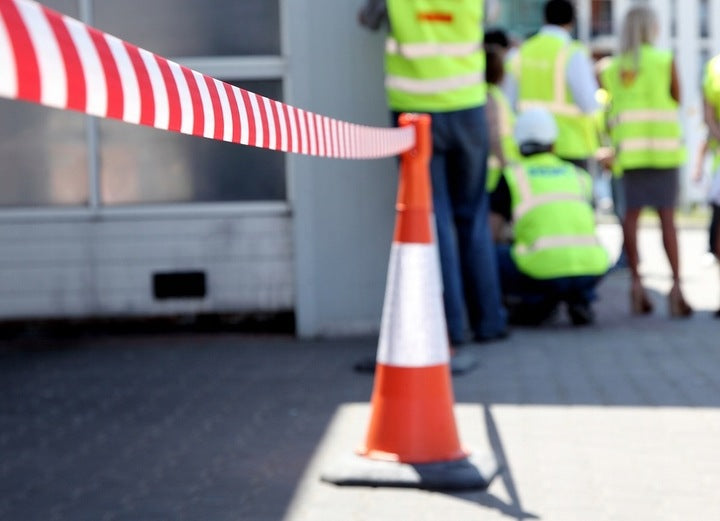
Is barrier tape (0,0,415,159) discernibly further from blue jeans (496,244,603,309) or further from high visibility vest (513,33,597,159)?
high visibility vest (513,33,597,159)

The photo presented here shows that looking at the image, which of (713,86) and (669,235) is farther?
(713,86)

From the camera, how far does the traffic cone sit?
15.5 ft

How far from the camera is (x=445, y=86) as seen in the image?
7746 mm

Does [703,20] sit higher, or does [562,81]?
[703,20]

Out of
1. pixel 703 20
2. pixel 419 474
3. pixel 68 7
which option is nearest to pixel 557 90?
pixel 68 7

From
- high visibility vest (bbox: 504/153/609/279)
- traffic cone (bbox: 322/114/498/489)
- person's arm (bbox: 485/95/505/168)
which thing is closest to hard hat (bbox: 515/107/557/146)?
high visibility vest (bbox: 504/153/609/279)

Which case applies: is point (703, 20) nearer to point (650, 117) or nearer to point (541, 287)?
point (650, 117)

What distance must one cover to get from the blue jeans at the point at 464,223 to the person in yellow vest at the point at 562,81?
215 centimetres

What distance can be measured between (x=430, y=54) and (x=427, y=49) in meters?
0.03

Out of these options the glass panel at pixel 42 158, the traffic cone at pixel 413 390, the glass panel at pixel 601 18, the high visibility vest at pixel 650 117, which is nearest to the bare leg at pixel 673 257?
the high visibility vest at pixel 650 117

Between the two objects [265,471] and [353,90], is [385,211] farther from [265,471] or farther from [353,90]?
[265,471]

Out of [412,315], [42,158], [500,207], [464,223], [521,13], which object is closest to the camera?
[412,315]

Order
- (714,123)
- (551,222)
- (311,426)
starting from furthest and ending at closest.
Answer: (714,123), (551,222), (311,426)

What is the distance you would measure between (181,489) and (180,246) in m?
4.08
